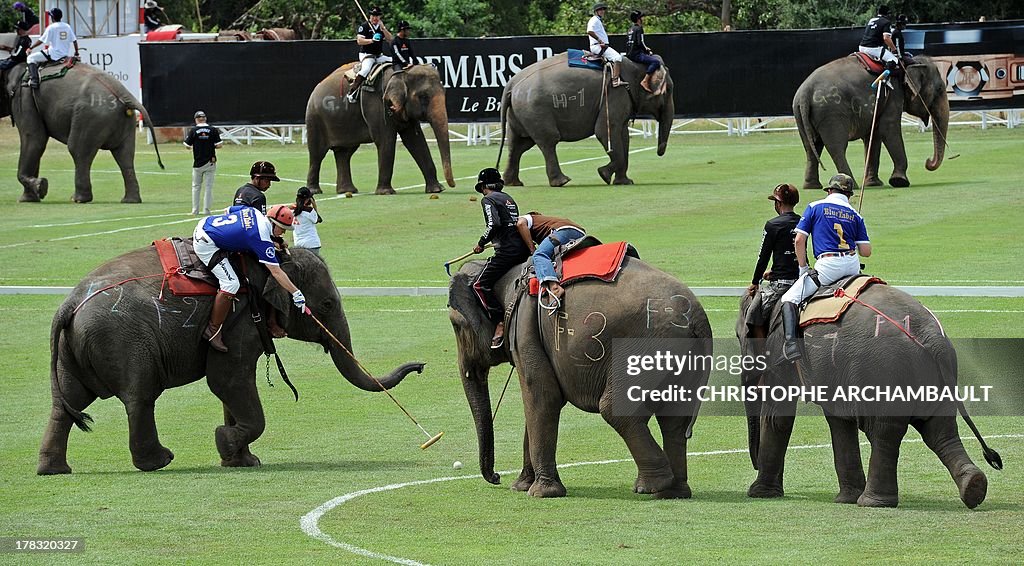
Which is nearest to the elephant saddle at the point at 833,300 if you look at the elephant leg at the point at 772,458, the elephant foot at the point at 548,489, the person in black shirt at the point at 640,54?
the elephant leg at the point at 772,458

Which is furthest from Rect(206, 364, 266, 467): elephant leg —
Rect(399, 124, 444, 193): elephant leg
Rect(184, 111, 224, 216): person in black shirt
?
Rect(399, 124, 444, 193): elephant leg

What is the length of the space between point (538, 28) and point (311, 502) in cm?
5516

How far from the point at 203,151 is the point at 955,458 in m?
23.1

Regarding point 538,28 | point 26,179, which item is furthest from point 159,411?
point 538,28

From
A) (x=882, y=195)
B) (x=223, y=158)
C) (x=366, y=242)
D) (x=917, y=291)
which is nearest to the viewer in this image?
(x=917, y=291)

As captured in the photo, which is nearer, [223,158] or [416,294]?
[416,294]

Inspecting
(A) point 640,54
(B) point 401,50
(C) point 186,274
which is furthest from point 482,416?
(A) point 640,54

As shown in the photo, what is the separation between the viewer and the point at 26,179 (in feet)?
127

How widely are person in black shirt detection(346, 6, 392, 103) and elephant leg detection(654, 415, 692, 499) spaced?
76.6ft

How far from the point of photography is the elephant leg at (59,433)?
15133 millimetres

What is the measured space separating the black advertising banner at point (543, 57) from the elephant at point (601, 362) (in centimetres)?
3152

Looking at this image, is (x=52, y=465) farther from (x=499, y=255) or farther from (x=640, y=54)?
(x=640, y=54)

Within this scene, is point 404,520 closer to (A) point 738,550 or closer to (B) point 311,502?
(B) point 311,502

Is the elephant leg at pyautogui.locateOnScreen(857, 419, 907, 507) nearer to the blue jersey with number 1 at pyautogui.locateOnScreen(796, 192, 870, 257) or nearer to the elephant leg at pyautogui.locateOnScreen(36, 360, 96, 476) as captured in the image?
the blue jersey with number 1 at pyautogui.locateOnScreen(796, 192, 870, 257)
